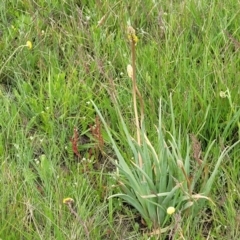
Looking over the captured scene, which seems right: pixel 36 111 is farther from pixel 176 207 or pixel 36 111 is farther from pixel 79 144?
pixel 176 207

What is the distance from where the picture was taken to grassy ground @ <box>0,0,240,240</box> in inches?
65.9

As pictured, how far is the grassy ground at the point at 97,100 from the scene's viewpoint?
1.67 meters

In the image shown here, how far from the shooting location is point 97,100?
2115 millimetres

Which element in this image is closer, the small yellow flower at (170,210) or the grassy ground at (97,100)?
the small yellow flower at (170,210)

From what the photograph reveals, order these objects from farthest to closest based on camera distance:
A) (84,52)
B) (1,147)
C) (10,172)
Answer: (84,52) → (1,147) → (10,172)

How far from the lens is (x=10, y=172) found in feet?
5.78

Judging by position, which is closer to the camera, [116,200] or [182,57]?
[116,200]

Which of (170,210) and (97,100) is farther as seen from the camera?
(97,100)

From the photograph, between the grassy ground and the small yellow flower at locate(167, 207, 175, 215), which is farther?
the grassy ground

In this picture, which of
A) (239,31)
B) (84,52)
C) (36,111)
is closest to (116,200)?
(36,111)

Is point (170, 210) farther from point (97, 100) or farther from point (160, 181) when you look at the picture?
point (97, 100)

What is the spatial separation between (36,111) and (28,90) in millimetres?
135

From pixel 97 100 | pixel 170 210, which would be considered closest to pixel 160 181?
pixel 170 210

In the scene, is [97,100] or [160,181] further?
[97,100]
